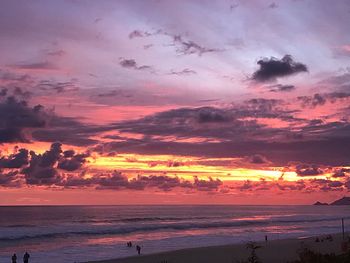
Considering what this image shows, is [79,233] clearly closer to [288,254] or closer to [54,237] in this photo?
[54,237]

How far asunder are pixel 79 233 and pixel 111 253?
101ft

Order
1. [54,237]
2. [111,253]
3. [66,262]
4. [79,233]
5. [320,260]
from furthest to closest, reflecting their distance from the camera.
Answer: [79,233], [54,237], [111,253], [66,262], [320,260]

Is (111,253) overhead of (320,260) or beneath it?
beneath

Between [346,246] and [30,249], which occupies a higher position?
[346,246]

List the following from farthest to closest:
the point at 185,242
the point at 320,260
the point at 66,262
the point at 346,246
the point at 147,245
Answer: the point at 185,242
the point at 147,245
the point at 66,262
the point at 346,246
the point at 320,260

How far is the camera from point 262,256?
140 feet

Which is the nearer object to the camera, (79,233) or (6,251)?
(6,251)

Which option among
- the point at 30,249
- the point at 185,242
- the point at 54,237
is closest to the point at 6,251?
the point at 30,249

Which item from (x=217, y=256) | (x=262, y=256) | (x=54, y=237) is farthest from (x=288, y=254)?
(x=54, y=237)

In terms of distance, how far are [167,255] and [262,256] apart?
8.37m

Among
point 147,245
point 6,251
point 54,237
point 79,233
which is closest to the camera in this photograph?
point 6,251

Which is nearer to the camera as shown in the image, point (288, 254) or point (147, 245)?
point (288, 254)

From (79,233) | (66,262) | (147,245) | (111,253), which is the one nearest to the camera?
(66,262)

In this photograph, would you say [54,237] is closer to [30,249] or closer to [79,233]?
[79,233]
